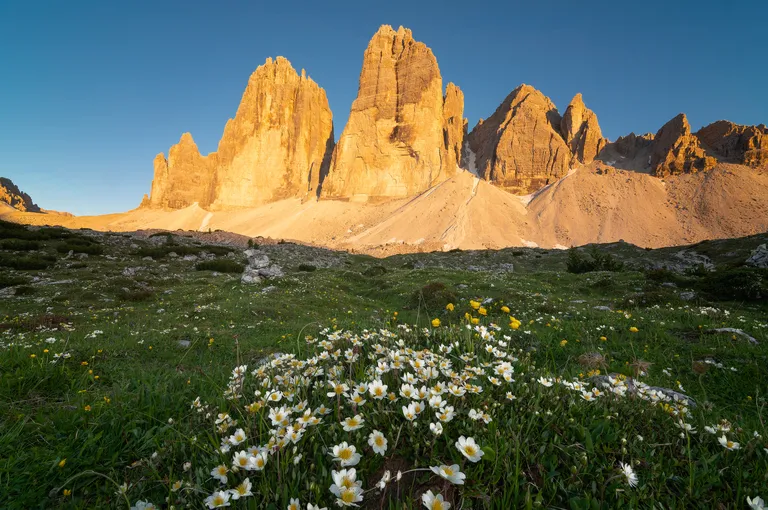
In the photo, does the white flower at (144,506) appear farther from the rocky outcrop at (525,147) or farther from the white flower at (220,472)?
the rocky outcrop at (525,147)

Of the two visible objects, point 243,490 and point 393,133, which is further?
point 393,133

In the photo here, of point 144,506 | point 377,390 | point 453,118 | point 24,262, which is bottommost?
point 24,262

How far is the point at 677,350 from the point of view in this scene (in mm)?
7500

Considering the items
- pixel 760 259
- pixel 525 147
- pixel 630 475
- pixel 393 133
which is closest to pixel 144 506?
pixel 630 475

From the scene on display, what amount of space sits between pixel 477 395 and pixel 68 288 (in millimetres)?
23664

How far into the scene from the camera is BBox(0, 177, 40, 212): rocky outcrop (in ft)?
541

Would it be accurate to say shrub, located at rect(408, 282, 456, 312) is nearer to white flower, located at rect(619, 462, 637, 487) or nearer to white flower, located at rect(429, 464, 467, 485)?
white flower, located at rect(619, 462, 637, 487)

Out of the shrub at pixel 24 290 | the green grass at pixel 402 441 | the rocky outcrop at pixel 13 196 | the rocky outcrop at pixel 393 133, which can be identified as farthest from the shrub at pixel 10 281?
the rocky outcrop at pixel 13 196

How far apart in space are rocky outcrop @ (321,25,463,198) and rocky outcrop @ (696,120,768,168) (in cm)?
8750

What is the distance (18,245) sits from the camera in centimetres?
2694

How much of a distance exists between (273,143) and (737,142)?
166131mm

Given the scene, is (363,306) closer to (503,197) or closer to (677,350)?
(677,350)

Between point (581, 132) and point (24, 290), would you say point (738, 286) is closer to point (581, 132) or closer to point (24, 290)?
point (24, 290)

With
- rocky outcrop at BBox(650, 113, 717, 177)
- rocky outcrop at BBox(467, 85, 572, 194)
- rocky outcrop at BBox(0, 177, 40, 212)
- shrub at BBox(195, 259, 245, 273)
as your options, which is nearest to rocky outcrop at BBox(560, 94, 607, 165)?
rocky outcrop at BBox(467, 85, 572, 194)
